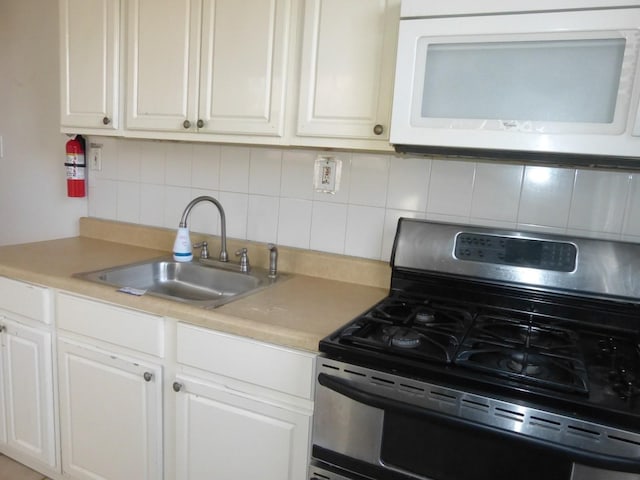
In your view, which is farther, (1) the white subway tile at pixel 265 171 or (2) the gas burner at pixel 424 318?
(1) the white subway tile at pixel 265 171

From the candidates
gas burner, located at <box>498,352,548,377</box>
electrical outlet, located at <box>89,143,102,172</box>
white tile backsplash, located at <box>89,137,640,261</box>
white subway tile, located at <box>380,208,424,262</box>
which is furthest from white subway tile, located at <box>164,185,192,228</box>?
gas burner, located at <box>498,352,548,377</box>

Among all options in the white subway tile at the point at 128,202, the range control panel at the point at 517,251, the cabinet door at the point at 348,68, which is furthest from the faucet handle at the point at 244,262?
the range control panel at the point at 517,251

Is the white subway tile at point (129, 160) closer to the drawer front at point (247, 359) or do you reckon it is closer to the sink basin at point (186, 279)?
the sink basin at point (186, 279)

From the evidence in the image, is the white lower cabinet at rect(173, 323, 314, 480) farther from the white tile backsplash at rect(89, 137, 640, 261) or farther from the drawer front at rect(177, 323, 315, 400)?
the white tile backsplash at rect(89, 137, 640, 261)

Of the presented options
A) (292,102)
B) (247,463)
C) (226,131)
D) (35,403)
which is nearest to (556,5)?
(292,102)

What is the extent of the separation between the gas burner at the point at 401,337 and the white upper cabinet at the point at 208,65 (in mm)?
735

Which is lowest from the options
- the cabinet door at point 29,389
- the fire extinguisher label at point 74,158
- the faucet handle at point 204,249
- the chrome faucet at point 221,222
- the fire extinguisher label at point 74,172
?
the cabinet door at point 29,389

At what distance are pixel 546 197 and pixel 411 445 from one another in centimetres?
88

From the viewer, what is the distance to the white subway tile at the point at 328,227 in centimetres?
177

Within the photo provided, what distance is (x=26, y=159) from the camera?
245 centimetres

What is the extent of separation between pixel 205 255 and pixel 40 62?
1.33 m

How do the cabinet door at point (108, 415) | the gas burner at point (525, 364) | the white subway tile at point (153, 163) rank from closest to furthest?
1. the gas burner at point (525, 364)
2. the cabinet door at point (108, 415)
3. the white subway tile at point (153, 163)

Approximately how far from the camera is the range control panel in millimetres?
1361

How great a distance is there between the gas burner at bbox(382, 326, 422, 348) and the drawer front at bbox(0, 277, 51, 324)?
1.17 metres
